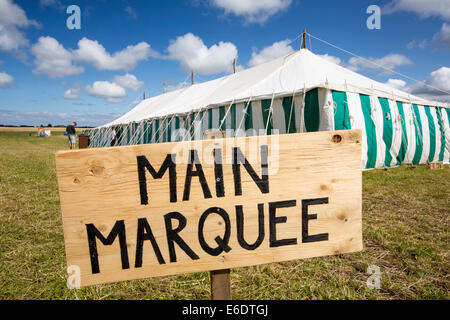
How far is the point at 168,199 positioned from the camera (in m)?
0.74

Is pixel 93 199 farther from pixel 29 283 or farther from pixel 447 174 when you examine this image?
pixel 447 174

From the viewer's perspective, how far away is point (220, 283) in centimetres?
82

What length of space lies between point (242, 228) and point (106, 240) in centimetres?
40

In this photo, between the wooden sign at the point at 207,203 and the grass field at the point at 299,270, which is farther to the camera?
the grass field at the point at 299,270

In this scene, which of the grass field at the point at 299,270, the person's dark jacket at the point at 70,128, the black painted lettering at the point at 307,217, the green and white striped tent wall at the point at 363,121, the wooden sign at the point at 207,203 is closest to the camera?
the wooden sign at the point at 207,203

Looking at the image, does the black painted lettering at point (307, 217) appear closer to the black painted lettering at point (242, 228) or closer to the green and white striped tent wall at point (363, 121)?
the black painted lettering at point (242, 228)

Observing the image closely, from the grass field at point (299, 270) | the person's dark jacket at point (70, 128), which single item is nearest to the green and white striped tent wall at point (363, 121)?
the grass field at point (299, 270)

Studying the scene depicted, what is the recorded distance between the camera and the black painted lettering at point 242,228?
0.78 metres

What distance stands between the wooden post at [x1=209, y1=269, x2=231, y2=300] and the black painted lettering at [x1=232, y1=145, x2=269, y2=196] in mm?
275

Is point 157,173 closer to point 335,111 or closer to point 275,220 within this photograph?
point 275,220

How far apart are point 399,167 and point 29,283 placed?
6.39m

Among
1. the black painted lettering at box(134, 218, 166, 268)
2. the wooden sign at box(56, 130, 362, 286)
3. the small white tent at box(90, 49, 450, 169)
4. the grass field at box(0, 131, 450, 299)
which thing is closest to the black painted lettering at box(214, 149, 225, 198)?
the wooden sign at box(56, 130, 362, 286)
